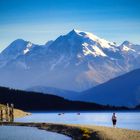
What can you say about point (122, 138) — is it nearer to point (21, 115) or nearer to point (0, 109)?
point (0, 109)

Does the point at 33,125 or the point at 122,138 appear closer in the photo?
the point at 122,138

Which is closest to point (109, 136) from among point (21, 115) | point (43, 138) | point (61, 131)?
point (43, 138)

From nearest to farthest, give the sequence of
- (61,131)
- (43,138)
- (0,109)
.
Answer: (43,138), (61,131), (0,109)

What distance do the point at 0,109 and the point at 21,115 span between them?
50.8 m

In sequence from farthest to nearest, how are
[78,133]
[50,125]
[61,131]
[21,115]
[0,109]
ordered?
[21,115] → [0,109] → [50,125] → [61,131] → [78,133]

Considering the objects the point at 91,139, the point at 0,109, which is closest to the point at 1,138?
the point at 91,139

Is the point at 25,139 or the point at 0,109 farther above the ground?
the point at 0,109

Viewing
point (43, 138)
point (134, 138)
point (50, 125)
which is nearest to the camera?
point (134, 138)

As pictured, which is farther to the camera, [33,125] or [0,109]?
[0,109]

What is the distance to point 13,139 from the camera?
66.0 m

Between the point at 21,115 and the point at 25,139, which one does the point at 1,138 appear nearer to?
the point at 25,139

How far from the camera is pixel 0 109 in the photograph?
130500mm

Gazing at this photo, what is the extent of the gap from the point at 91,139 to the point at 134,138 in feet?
21.0

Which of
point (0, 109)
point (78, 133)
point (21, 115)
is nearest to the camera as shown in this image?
point (78, 133)
